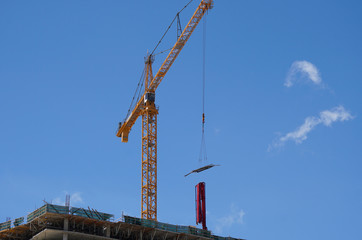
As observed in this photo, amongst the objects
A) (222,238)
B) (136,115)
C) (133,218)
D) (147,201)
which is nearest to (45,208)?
(133,218)

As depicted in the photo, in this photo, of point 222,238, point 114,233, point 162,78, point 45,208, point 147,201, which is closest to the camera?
point 45,208

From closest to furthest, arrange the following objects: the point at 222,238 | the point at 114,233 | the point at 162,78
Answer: the point at 114,233 < the point at 222,238 < the point at 162,78

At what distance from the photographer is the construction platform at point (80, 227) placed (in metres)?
101

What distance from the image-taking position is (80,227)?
344 feet

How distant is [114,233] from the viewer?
107 metres

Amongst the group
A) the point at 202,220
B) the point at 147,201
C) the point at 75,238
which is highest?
the point at 147,201

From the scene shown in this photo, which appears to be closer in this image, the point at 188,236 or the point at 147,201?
the point at 188,236

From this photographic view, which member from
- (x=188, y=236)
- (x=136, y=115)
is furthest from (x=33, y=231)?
(x=136, y=115)

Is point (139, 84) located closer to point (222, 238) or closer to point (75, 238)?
point (222, 238)

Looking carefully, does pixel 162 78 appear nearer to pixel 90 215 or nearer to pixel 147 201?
pixel 147 201

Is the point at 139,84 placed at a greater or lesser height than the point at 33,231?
greater

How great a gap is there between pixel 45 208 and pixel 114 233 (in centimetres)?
1238

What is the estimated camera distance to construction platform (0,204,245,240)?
101125 mm

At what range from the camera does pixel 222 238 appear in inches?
4626
